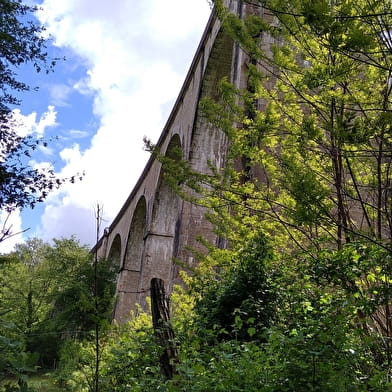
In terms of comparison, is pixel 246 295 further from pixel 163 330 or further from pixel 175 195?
pixel 175 195

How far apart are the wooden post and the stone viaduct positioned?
255 centimetres

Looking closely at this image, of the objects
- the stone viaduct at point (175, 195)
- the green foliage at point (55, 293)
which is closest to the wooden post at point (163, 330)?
the stone viaduct at point (175, 195)

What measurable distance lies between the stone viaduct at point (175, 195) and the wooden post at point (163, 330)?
255 centimetres

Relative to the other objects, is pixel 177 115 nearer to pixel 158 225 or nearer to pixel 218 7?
pixel 158 225

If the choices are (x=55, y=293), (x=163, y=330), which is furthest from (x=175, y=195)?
(x=163, y=330)

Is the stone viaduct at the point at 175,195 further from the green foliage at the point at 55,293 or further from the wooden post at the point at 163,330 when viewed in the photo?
the wooden post at the point at 163,330

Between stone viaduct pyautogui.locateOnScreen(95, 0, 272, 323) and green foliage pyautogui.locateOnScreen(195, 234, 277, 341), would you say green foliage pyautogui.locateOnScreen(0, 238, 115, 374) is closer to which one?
stone viaduct pyautogui.locateOnScreen(95, 0, 272, 323)

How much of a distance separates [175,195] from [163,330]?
598 inches

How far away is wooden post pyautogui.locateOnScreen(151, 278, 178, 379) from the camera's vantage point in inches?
132

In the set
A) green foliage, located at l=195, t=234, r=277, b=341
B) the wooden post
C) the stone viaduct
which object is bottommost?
the wooden post

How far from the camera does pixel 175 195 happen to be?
1873 cm

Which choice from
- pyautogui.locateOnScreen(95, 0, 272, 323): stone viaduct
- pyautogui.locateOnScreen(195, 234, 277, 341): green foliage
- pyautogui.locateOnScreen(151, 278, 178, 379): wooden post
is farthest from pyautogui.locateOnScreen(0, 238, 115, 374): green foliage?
pyautogui.locateOnScreen(151, 278, 178, 379): wooden post

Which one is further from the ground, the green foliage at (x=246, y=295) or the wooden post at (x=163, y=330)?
the green foliage at (x=246, y=295)

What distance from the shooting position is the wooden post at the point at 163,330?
337 cm
